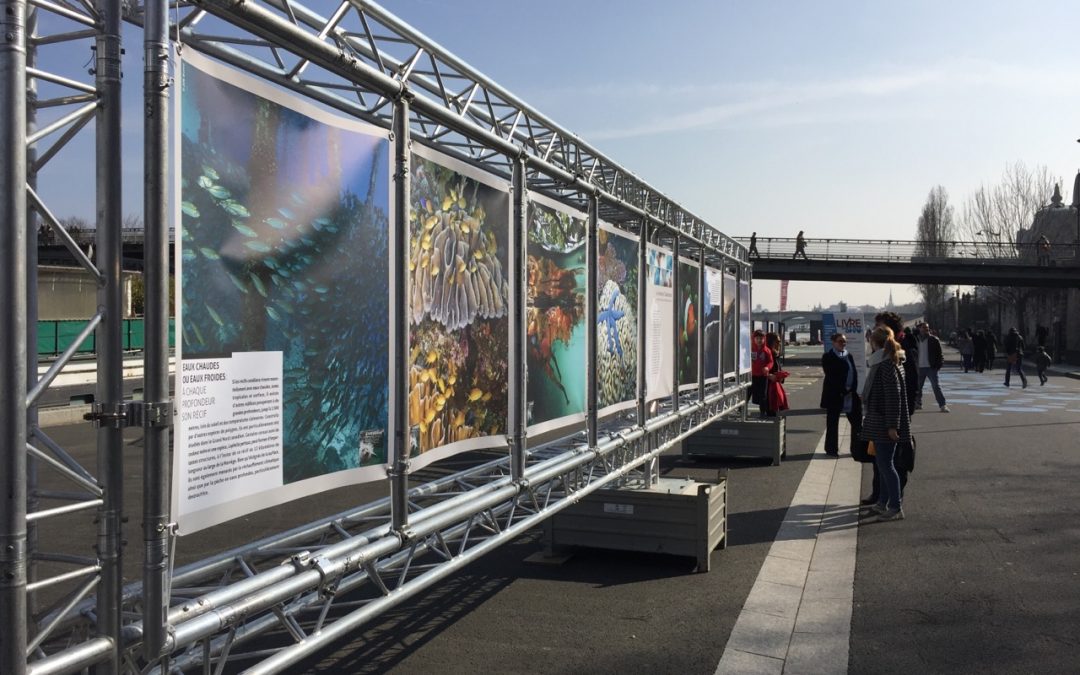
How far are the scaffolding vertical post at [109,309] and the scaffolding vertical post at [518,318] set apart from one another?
282cm

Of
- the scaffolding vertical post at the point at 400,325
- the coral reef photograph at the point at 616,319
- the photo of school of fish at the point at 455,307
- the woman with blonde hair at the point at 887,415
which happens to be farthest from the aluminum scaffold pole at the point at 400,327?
the woman with blonde hair at the point at 887,415

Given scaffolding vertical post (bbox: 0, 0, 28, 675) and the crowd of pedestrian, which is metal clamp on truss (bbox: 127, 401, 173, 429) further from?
the crowd of pedestrian

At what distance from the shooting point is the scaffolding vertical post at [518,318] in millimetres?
5223

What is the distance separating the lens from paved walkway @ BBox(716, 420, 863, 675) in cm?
517

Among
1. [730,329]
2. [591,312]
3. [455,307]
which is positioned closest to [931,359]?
[730,329]

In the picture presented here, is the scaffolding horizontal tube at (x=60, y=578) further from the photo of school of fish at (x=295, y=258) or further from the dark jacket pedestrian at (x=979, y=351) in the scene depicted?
the dark jacket pedestrian at (x=979, y=351)

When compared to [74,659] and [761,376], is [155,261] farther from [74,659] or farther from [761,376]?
[761,376]

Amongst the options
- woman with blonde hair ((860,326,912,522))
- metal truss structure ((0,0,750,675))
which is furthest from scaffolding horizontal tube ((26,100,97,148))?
woman with blonde hair ((860,326,912,522))

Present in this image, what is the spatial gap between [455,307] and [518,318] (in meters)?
0.65

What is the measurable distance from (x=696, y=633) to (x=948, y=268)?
46.2 meters

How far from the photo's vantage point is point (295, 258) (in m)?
3.40

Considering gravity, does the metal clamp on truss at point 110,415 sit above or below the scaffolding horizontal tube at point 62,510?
above

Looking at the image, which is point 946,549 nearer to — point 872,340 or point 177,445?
point 872,340

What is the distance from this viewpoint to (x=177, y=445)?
281cm
